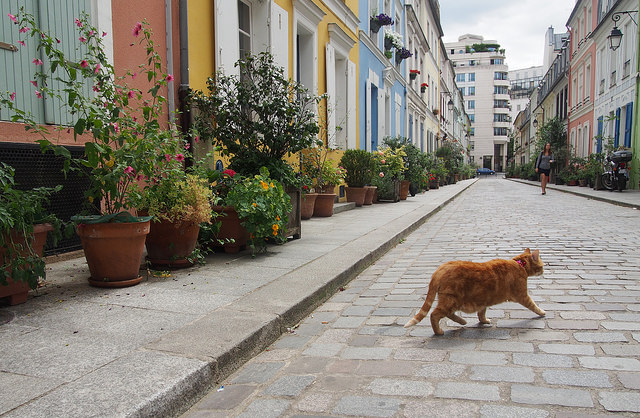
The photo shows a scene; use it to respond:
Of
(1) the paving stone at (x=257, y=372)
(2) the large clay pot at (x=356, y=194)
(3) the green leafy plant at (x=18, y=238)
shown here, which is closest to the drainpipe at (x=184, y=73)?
(3) the green leafy plant at (x=18, y=238)

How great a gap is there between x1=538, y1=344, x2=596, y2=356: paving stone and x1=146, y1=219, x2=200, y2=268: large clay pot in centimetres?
308

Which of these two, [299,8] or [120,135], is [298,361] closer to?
[120,135]

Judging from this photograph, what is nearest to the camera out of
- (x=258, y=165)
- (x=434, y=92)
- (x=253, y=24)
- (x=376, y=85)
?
(x=258, y=165)

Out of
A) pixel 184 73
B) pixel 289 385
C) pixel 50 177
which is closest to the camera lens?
pixel 289 385

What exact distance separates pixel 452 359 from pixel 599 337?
3.31 ft

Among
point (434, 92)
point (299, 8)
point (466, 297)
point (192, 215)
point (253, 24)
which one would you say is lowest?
point (466, 297)

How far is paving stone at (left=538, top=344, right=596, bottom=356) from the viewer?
2812mm

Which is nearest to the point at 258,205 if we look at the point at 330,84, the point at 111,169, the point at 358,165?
the point at 111,169

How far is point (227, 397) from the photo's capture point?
2447 mm

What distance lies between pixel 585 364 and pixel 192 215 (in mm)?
3261

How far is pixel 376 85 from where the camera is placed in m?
16.4

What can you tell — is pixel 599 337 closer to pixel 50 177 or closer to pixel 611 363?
pixel 611 363

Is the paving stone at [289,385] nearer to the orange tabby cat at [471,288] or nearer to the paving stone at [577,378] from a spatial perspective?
the orange tabby cat at [471,288]

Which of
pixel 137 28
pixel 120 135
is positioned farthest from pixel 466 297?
pixel 137 28
